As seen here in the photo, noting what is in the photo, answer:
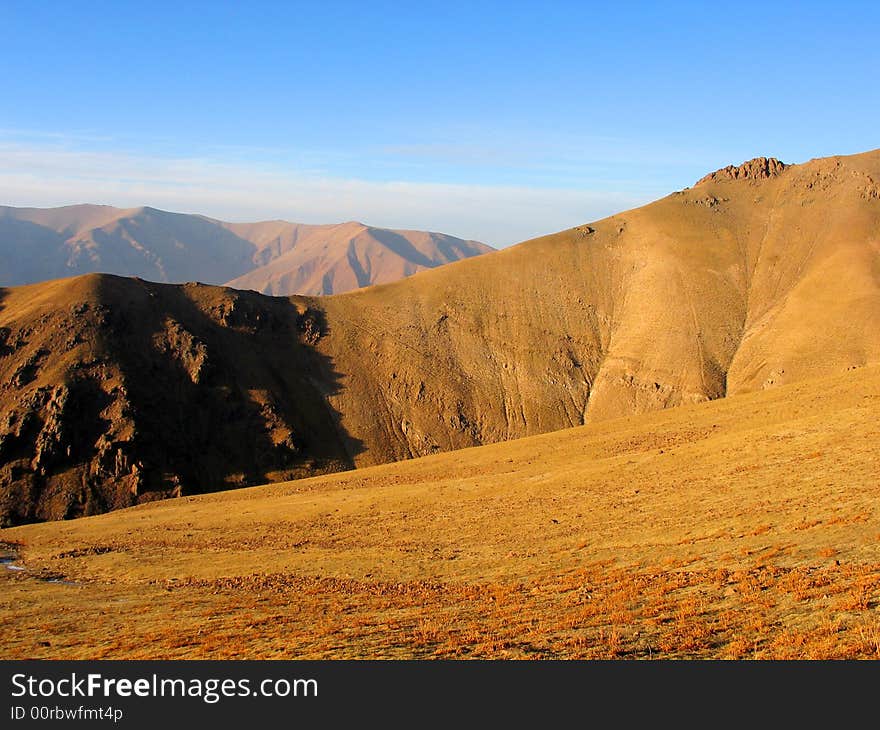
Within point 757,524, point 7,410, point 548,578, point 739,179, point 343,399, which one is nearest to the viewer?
point 548,578

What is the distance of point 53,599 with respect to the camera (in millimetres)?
33125

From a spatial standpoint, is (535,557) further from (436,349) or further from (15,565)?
(436,349)

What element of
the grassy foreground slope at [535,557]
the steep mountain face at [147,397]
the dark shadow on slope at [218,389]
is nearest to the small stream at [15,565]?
the grassy foreground slope at [535,557]

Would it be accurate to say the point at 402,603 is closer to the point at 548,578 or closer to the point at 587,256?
the point at 548,578

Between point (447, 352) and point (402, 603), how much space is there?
100 metres

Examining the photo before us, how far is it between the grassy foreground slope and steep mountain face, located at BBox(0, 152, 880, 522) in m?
32.4

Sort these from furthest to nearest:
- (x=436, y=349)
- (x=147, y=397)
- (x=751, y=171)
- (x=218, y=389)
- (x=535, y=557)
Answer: (x=751, y=171), (x=436, y=349), (x=218, y=389), (x=147, y=397), (x=535, y=557)

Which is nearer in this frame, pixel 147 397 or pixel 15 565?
pixel 15 565

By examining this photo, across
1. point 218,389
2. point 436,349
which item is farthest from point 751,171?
point 218,389

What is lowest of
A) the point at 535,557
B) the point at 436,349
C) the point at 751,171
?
the point at 535,557

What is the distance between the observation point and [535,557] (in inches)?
1287

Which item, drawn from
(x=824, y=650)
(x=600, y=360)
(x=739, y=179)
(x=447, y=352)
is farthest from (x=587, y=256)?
(x=824, y=650)

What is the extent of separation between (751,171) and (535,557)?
17689 cm

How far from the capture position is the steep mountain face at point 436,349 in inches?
3716
